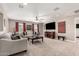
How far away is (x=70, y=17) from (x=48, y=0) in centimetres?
457

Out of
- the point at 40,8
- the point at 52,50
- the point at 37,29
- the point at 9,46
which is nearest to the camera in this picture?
the point at 9,46

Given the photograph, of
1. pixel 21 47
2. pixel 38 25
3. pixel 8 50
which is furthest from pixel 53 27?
pixel 8 50

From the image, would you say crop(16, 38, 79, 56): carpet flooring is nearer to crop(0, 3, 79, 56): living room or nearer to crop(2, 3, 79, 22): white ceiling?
crop(0, 3, 79, 56): living room

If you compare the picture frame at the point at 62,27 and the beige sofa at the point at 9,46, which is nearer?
the beige sofa at the point at 9,46

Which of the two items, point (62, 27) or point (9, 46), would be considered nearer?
point (9, 46)

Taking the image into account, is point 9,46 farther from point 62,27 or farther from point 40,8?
point 62,27

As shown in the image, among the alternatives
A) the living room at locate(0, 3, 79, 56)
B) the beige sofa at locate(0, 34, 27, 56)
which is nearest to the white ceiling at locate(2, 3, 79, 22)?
the living room at locate(0, 3, 79, 56)

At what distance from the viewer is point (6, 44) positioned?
2.82m

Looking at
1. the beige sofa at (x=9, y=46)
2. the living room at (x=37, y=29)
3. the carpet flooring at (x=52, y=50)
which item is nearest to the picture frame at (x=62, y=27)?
the living room at (x=37, y=29)

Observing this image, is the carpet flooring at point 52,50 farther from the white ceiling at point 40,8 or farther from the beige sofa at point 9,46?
the white ceiling at point 40,8

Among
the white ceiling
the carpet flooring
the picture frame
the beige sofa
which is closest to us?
the beige sofa

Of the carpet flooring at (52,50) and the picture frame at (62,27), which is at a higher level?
the picture frame at (62,27)

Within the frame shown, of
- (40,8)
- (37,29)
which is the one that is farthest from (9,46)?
(37,29)

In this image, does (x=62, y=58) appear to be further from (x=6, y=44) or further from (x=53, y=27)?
(x=53, y=27)
